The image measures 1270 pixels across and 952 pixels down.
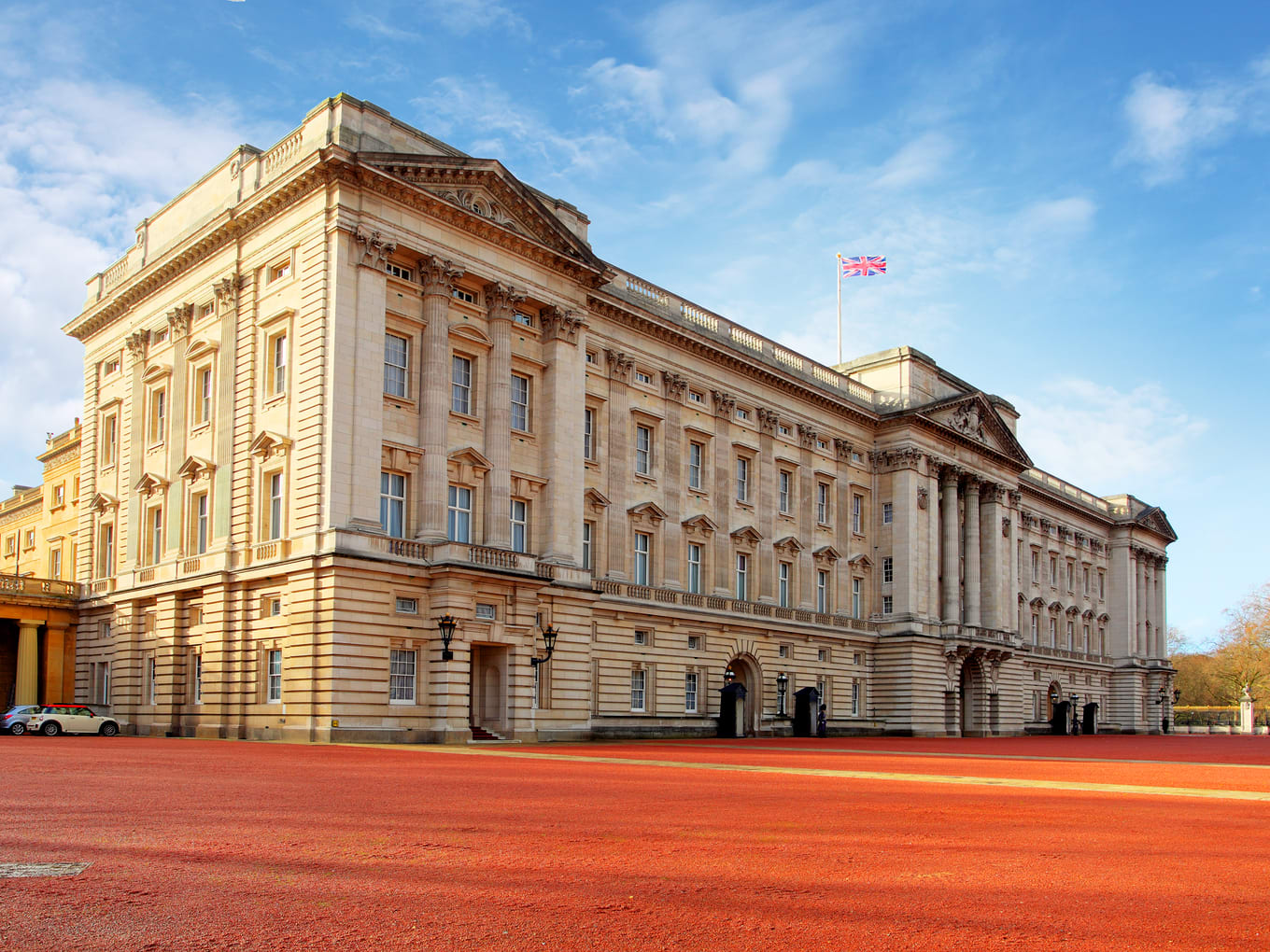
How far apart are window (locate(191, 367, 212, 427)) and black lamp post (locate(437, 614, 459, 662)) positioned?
560 inches

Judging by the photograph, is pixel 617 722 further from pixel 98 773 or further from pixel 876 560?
pixel 98 773

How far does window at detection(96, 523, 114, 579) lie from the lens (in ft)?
165

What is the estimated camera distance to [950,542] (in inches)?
2771

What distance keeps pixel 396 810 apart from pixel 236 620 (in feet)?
90.7

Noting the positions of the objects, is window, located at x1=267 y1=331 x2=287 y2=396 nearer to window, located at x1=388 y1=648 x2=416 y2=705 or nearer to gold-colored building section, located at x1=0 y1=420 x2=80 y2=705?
window, located at x1=388 y1=648 x2=416 y2=705

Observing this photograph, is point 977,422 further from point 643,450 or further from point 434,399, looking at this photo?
point 434,399

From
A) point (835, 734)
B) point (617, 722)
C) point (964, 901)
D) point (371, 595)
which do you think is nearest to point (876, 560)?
point (835, 734)

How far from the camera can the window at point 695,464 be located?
54938mm

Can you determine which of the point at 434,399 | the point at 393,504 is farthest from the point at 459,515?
the point at 434,399

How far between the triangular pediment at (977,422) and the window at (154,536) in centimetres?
4139

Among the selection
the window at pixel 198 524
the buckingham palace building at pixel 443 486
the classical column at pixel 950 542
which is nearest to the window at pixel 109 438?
the buckingham palace building at pixel 443 486

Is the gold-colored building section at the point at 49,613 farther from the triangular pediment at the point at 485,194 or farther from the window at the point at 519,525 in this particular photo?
the triangular pediment at the point at 485,194

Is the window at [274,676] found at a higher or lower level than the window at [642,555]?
lower

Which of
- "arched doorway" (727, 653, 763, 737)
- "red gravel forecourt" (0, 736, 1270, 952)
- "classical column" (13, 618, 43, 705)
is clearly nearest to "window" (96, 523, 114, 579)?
"classical column" (13, 618, 43, 705)
